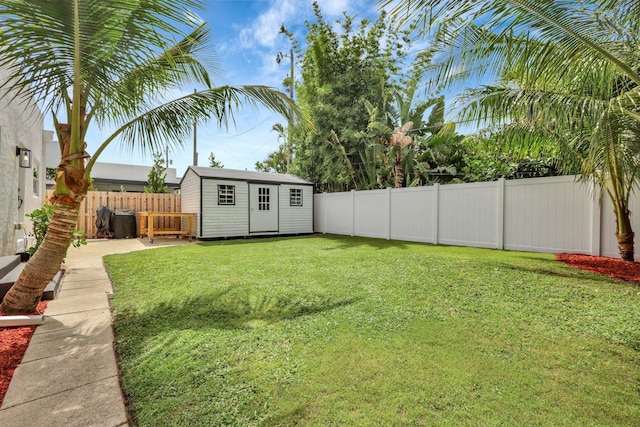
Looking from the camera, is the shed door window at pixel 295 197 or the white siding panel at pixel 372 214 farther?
the shed door window at pixel 295 197

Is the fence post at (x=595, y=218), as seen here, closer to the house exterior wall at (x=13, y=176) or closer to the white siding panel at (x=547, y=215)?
the white siding panel at (x=547, y=215)

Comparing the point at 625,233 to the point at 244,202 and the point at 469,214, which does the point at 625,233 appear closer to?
the point at 469,214

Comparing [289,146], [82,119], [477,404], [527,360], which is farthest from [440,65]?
[289,146]

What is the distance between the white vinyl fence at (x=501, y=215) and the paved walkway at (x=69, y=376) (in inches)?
318

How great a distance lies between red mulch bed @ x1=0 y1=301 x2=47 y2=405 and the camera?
199 cm

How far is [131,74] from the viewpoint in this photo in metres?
3.26

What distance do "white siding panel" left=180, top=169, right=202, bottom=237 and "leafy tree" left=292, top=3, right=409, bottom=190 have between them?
5.54 meters

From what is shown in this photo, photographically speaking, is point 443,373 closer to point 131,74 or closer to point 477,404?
point 477,404

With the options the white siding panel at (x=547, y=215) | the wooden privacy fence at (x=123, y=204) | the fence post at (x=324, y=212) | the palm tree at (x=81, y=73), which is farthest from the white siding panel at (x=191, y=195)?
the white siding panel at (x=547, y=215)

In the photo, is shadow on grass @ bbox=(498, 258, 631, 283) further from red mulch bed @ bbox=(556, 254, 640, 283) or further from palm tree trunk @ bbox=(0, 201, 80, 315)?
palm tree trunk @ bbox=(0, 201, 80, 315)

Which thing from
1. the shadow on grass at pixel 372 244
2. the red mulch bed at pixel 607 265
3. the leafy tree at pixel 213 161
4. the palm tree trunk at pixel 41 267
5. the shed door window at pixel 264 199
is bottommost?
the shadow on grass at pixel 372 244

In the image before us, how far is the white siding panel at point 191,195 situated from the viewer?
35.3ft

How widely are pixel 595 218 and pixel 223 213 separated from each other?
1066 centimetres

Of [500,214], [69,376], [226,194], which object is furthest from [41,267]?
[500,214]
